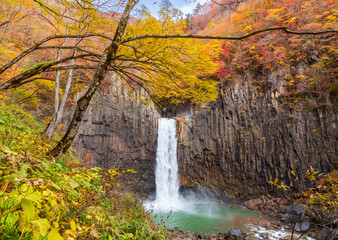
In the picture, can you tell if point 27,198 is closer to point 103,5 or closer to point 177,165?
point 103,5

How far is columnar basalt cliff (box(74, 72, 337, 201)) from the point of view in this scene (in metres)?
10.9

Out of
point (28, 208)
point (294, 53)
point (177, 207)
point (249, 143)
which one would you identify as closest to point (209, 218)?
point (177, 207)

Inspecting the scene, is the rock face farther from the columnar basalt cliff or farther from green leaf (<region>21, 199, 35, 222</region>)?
green leaf (<region>21, 199, 35, 222</region>)

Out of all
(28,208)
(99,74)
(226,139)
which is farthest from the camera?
(226,139)

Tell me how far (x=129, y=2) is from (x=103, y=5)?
1100mm

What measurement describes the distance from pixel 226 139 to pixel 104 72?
40.0ft

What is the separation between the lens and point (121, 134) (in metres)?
14.3

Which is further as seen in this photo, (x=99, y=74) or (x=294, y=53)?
(x=294, y=53)

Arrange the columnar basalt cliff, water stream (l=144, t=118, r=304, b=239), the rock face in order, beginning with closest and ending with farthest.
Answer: water stream (l=144, t=118, r=304, b=239)
the columnar basalt cliff
the rock face

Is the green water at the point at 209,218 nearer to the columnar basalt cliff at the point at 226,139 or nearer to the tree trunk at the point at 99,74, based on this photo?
the columnar basalt cliff at the point at 226,139

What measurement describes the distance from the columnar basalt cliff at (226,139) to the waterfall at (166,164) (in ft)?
1.67

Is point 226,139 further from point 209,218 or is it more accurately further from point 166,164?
point 209,218

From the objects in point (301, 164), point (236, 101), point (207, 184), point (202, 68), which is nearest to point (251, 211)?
point (207, 184)

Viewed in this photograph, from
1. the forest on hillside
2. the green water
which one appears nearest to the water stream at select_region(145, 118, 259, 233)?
the green water
